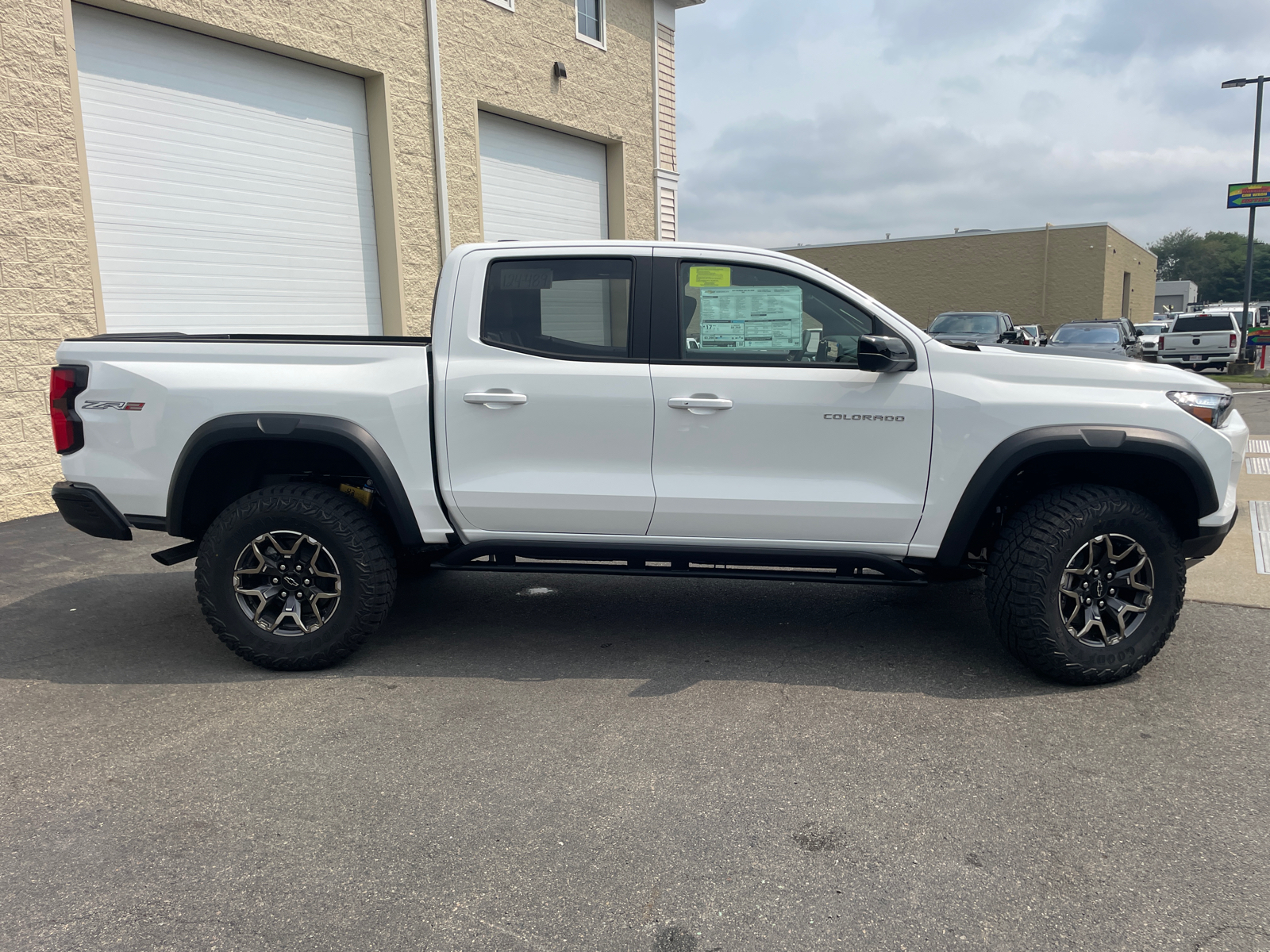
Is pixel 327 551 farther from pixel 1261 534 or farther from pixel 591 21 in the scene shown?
pixel 591 21

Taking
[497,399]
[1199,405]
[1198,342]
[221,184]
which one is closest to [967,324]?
[1198,342]

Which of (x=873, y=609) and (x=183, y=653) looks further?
(x=873, y=609)

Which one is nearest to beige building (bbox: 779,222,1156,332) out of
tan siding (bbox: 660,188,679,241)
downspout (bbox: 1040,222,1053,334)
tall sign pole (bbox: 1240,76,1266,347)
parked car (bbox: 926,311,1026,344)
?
downspout (bbox: 1040,222,1053,334)

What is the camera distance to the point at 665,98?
14797mm

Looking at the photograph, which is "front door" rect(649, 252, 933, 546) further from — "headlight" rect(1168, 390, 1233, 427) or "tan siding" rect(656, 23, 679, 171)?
"tan siding" rect(656, 23, 679, 171)

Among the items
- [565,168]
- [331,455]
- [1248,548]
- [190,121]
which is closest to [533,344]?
[331,455]

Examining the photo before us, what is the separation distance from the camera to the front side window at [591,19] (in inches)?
520

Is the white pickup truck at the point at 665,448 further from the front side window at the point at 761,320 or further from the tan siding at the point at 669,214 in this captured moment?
the tan siding at the point at 669,214

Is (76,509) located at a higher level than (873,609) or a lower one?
higher

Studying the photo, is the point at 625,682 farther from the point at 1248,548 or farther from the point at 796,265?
the point at 1248,548

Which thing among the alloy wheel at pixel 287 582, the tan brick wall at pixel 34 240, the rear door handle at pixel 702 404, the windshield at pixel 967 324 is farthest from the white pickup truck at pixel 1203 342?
the alloy wheel at pixel 287 582

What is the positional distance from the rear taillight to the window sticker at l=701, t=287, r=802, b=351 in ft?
9.68

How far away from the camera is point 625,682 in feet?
13.8

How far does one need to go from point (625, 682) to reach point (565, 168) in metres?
10.8
